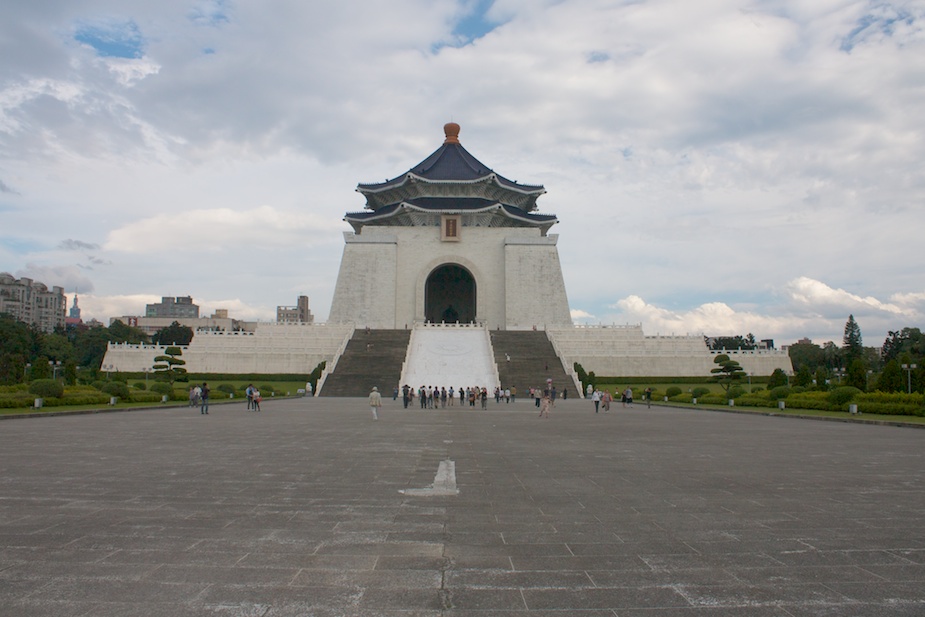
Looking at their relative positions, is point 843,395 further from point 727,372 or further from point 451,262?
point 451,262

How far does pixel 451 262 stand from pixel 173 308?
123 meters

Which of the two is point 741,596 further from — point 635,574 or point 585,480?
point 585,480

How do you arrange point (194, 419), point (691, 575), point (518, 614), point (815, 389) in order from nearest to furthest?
point (518, 614) < point (691, 575) < point (194, 419) < point (815, 389)

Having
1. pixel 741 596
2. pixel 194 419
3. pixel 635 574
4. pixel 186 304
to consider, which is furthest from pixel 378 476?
pixel 186 304

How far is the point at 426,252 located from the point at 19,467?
35.9 m

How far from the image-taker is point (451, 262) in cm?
4234

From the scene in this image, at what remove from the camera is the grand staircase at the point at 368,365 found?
26297mm

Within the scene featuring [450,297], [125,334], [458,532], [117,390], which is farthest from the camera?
[125,334]

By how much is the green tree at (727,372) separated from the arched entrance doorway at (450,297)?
A: 2117 centimetres

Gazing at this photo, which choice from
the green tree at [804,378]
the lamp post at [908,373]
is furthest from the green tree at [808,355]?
the lamp post at [908,373]

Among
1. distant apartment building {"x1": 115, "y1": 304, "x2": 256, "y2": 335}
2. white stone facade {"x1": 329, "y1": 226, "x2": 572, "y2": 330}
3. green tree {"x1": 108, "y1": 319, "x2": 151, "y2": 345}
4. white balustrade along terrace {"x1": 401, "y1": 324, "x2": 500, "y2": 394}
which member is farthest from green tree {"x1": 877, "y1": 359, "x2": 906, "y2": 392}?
distant apartment building {"x1": 115, "y1": 304, "x2": 256, "y2": 335}

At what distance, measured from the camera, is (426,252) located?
42.4 meters

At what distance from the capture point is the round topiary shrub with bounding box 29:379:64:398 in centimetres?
1702

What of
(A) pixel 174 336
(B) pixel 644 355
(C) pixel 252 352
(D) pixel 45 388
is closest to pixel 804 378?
(B) pixel 644 355
